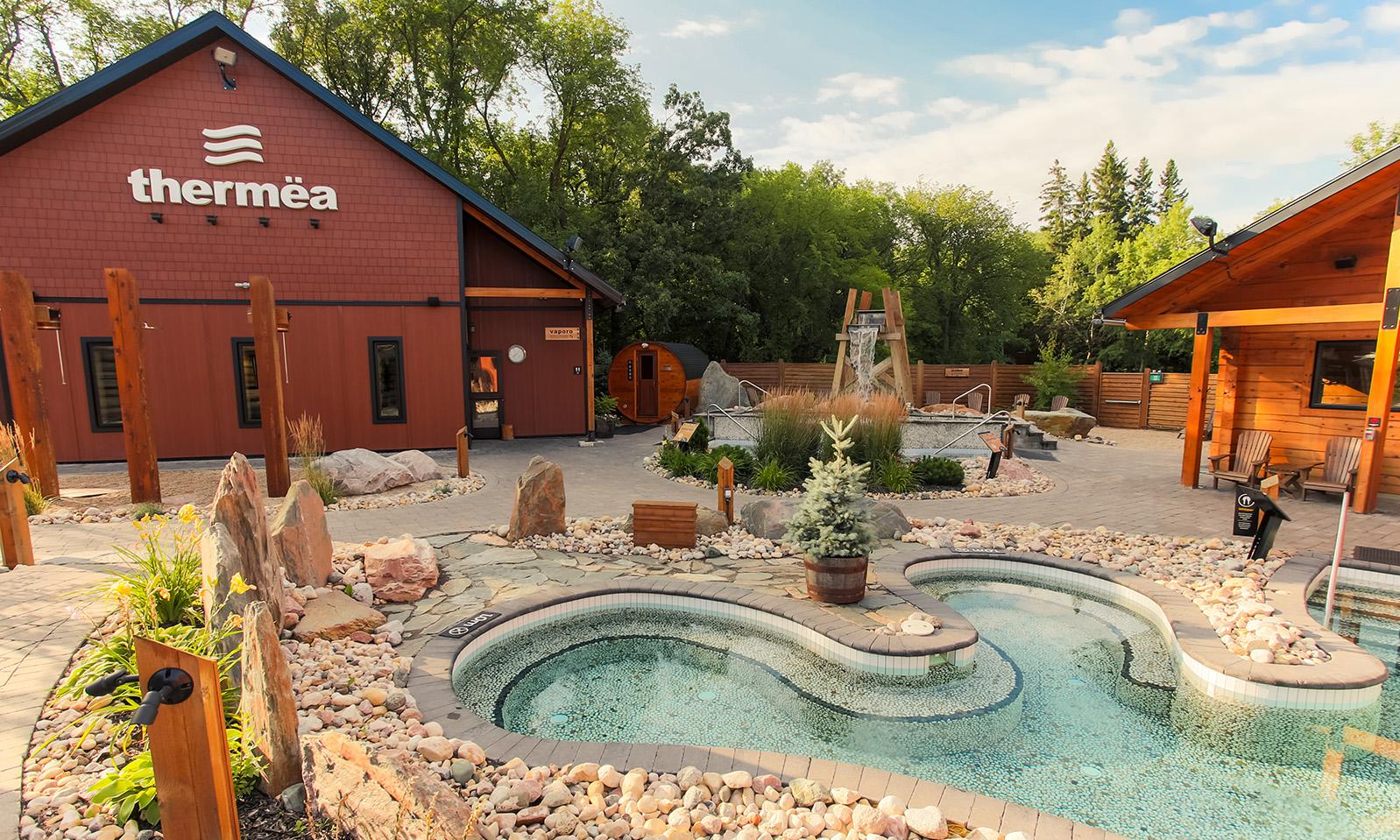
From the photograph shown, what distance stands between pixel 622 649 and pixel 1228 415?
384 inches

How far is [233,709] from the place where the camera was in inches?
114

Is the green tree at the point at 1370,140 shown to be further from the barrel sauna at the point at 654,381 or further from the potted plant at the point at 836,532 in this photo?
the potted plant at the point at 836,532

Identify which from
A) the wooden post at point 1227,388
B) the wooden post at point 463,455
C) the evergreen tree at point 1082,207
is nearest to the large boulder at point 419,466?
the wooden post at point 463,455

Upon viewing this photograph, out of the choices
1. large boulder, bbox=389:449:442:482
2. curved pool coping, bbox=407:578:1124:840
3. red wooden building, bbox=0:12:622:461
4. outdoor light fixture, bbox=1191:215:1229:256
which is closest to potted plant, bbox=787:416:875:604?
curved pool coping, bbox=407:578:1124:840

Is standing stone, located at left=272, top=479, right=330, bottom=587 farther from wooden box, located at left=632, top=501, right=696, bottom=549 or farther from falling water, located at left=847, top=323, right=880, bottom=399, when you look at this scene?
falling water, located at left=847, top=323, right=880, bottom=399

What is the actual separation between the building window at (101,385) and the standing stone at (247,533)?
865cm

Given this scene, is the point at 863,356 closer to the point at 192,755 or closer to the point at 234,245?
the point at 234,245

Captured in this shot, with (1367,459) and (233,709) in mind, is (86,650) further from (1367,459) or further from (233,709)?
(1367,459)

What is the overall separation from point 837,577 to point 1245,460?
780cm

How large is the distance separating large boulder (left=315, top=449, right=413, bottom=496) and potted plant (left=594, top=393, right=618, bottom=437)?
4.96 meters

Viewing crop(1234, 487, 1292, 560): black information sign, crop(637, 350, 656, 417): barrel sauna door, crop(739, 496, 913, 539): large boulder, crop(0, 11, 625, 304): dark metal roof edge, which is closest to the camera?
crop(1234, 487, 1292, 560): black information sign

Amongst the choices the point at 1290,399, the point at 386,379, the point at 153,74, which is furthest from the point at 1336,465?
the point at 153,74

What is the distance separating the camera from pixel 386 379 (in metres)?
11.3

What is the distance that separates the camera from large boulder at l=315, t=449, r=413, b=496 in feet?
27.0
